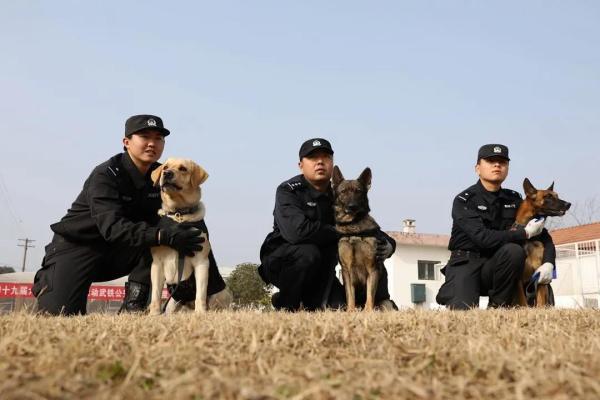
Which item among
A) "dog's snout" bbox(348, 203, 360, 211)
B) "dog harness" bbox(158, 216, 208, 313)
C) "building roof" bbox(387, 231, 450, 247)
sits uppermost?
"building roof" bbox(387, 231, 450, 247)

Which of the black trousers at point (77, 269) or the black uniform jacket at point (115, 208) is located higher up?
the black uniform jacket at point (115, 208)

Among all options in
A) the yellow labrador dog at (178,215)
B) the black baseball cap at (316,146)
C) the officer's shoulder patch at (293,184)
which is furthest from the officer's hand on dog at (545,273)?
the yellow labrador dog at (178,215)

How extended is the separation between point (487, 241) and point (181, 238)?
3.64 metres

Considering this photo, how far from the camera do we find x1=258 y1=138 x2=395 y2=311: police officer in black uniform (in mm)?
6070

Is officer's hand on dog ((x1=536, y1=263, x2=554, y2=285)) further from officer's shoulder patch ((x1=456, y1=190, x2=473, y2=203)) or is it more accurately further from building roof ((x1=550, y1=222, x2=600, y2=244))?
building roof ((x1=550, y1=222, x2=600, y2=244))

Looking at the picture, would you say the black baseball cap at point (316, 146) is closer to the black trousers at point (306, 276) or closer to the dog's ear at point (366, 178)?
the dog's ear at point (366, 178)

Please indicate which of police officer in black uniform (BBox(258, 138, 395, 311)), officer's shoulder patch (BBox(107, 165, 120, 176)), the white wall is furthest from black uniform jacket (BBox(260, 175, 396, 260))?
the white wall

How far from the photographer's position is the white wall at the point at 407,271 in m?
33.0

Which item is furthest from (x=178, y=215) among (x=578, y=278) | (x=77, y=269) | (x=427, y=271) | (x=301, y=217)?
(x=427, y=271)

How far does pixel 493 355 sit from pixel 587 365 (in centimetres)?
30

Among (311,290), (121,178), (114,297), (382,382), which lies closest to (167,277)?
(121,178)

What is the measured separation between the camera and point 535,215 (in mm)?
6953

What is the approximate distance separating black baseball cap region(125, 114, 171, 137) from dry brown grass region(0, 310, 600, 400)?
3161 mm

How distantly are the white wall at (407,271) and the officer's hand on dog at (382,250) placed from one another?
27.3 meters
